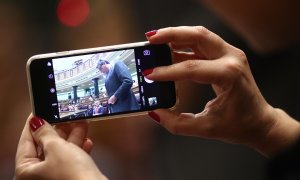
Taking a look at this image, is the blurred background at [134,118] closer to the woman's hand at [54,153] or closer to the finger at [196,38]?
the finger at [196,38]

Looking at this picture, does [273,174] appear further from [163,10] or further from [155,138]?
[163,10]

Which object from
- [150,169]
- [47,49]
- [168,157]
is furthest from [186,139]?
[47,49]

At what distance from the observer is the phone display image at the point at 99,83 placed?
2.15 feet

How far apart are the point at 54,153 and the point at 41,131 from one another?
5 centimetres

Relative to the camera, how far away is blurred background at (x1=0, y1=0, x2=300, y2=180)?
0.84 metres

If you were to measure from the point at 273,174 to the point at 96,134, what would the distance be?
2.83 feet

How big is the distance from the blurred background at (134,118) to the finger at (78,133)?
0.28 m

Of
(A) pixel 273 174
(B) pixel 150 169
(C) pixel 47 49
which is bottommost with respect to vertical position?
(B) pixel 150 169

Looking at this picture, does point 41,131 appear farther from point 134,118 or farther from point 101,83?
point 134,118

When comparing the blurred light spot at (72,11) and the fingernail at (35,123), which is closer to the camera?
the fingernail at (35,123)

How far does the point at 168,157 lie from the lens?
1.02 m

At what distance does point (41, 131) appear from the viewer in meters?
0.62

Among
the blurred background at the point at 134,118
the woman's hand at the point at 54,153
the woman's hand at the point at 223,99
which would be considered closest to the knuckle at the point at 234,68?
the woman's hand at the point at 223,99

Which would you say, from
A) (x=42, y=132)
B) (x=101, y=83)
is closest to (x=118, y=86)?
(x=101, y=83)
